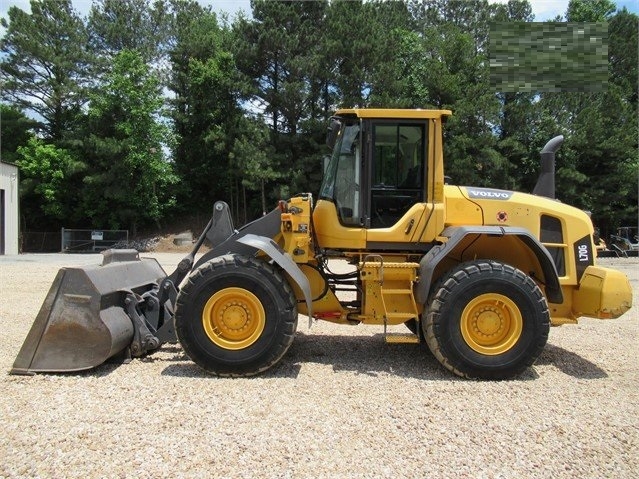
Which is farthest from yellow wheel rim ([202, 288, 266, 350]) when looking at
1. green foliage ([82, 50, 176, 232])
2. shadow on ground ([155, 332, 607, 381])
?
green foliage ([82, 50, 176, 232])

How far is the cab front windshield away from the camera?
5.61 meters

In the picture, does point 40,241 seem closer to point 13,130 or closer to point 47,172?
point 47,172

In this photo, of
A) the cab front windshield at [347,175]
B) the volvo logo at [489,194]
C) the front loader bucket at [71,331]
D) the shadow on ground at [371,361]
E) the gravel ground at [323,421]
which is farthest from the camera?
the volvo logo at [489,194]

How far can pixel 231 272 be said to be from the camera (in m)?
5.15

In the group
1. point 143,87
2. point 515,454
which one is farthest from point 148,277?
point 143,87

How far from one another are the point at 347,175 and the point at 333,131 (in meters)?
0.49

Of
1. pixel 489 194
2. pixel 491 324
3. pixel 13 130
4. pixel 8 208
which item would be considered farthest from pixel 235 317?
pixel 13 130

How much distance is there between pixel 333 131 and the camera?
5539 millimetres

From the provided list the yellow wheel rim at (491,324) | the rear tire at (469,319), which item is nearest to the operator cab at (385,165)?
the rear tire at (469,319)

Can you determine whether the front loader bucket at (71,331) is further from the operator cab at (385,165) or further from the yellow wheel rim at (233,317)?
the operator cab at (385,165)

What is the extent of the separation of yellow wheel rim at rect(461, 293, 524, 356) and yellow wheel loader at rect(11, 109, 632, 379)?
0.01 meters

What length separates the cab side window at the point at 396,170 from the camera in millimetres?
5566

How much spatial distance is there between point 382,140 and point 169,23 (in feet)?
156

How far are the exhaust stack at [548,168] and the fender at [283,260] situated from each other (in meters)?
3.22
